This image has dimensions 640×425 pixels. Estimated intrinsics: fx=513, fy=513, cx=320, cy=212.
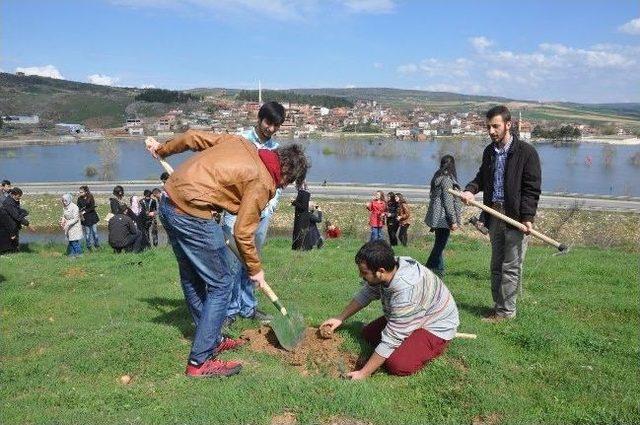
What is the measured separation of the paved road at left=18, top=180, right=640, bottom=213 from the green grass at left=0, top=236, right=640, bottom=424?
27.0 metres

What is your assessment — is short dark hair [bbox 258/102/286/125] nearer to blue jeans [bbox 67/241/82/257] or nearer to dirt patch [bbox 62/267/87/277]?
dirt patch [bbox 62/267/87/277]

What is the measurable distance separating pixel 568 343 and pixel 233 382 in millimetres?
3624

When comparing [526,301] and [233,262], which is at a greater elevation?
[233,262]

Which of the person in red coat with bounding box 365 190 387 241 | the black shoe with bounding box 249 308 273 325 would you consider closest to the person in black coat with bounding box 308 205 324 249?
the person in red coat with bounding box 365 190 387 241


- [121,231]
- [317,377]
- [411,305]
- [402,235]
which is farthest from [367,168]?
[317,377]

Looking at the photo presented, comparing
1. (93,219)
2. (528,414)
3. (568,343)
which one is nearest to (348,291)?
(568,343)

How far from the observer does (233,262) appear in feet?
18.9

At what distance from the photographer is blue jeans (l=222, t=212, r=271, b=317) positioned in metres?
5.76

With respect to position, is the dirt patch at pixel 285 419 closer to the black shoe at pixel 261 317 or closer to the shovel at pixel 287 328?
the shovel at pixel 287 328

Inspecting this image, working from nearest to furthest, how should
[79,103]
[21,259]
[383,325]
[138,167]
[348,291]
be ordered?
[383,325], [348,291], [21,259], [138,167], [79,103]

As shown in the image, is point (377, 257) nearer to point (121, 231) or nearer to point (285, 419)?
point (285, 419)

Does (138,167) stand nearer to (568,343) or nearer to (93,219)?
(93,219)

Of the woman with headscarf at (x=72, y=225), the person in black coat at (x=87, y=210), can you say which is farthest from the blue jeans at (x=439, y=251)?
the person in black coat at (x=87, y=210)

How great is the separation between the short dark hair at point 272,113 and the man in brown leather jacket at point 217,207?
0.84 meters
